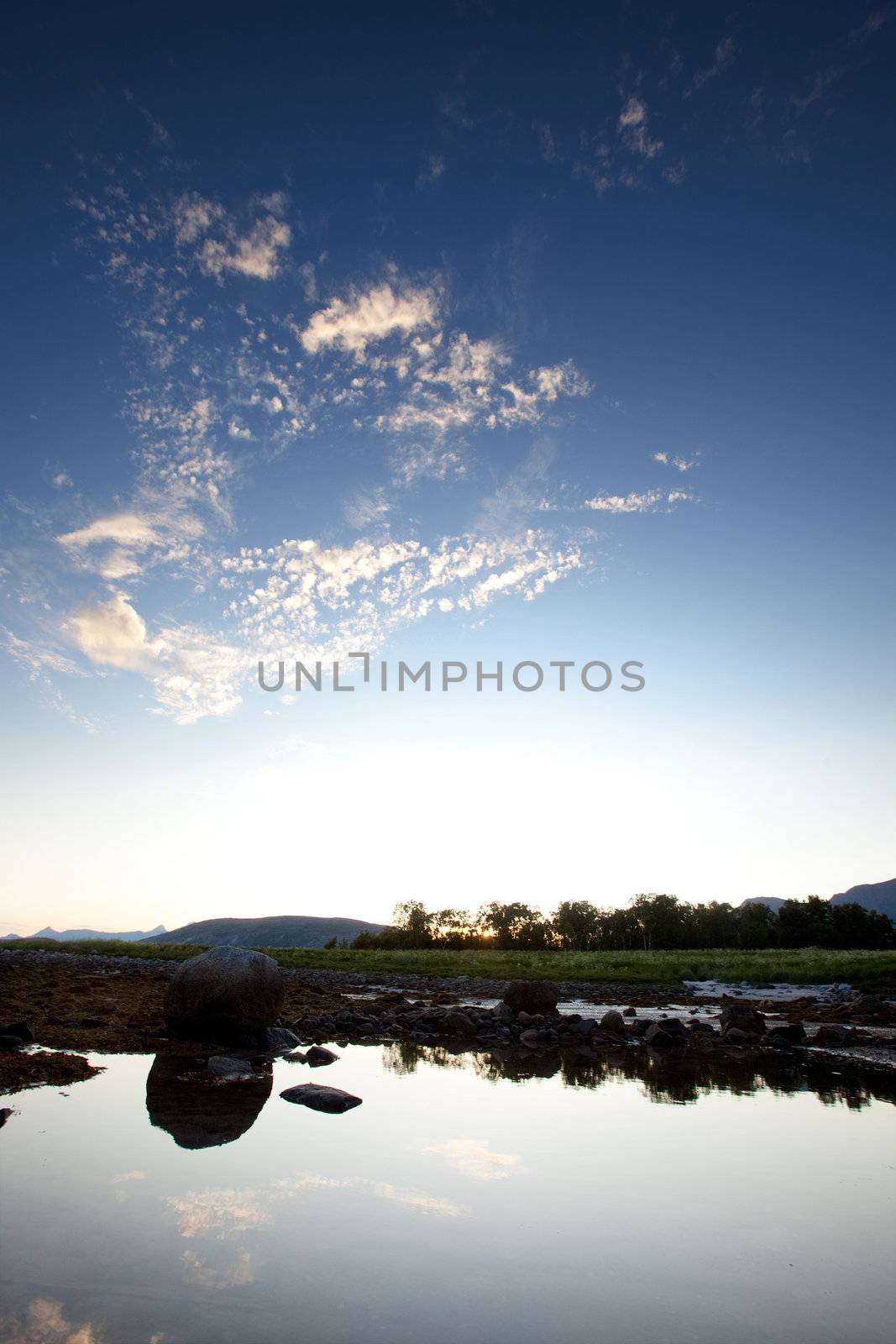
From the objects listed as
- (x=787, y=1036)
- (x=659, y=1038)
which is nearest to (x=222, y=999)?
(x=659, y=1038)

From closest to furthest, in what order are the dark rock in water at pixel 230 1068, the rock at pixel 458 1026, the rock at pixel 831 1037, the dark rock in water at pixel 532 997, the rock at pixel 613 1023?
the dark rock in water at pixel 230 1068
the rock at pixel 831 1037
the rock at pixel 613 1023
the rock at pixel 458 1026
the dark rock in water at pixel 532 997

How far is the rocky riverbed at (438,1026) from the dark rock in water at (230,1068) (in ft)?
5.39

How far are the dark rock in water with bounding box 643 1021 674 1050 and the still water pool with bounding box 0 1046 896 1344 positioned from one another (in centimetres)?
647

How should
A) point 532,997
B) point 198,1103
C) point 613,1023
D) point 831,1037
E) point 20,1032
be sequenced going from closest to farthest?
point 198,1103
point 20,1032
point 831,1037
point 613,1023
point 532,997

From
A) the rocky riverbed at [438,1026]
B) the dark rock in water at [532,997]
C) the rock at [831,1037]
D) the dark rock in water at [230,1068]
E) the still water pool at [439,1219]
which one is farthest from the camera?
the dark rock in water at [532,997]

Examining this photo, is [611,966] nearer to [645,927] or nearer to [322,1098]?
[322,1098]

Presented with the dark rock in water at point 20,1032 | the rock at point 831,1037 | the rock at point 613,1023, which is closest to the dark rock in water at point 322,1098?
the dark rock in water at point 20,1032

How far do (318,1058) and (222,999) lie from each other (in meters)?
2.65

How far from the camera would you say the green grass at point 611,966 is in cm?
4878

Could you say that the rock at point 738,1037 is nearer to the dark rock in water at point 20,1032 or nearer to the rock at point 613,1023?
the rock at point 613,1023

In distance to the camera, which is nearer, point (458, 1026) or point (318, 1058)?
point (318, 1058)

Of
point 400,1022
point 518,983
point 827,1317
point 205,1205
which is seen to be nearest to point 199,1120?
point 205,1205

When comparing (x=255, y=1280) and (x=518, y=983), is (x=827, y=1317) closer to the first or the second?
(x=255, y=1280)

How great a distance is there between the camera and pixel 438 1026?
19.9 meters
